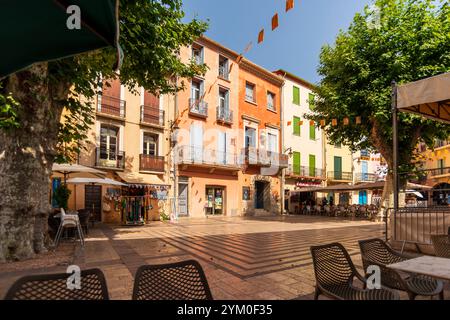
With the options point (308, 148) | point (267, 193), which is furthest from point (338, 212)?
point (308, 148)

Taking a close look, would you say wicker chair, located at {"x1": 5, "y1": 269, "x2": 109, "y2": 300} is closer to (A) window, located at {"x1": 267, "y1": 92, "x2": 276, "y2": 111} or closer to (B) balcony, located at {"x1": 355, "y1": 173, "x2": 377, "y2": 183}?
(A) window, located at {"x1": 267, "y1": 92, "x2": 276, "y2": 111}

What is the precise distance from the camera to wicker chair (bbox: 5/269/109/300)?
5.17 ft

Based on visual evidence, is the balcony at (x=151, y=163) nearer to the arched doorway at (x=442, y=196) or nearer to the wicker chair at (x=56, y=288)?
the arched doorway at (x=442, y=196)

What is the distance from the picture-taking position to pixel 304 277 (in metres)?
4.63

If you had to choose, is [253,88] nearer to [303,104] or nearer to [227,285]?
[303,104]

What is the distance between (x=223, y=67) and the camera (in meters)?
21.1

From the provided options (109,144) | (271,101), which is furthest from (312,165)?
(109,144)

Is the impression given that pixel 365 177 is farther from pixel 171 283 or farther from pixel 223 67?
pixel 171 283

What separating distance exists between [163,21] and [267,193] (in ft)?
56.0

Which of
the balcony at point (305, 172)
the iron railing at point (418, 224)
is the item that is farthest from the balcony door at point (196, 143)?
the iron railing at point (418, 224)

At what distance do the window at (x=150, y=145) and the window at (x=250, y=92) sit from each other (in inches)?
335

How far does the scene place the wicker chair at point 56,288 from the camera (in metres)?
1.58

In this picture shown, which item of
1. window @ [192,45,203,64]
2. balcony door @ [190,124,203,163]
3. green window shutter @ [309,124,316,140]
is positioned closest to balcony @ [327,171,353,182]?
green window shutter @ [309,124,316,140]

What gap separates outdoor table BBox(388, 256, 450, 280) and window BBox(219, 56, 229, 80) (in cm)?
1934
